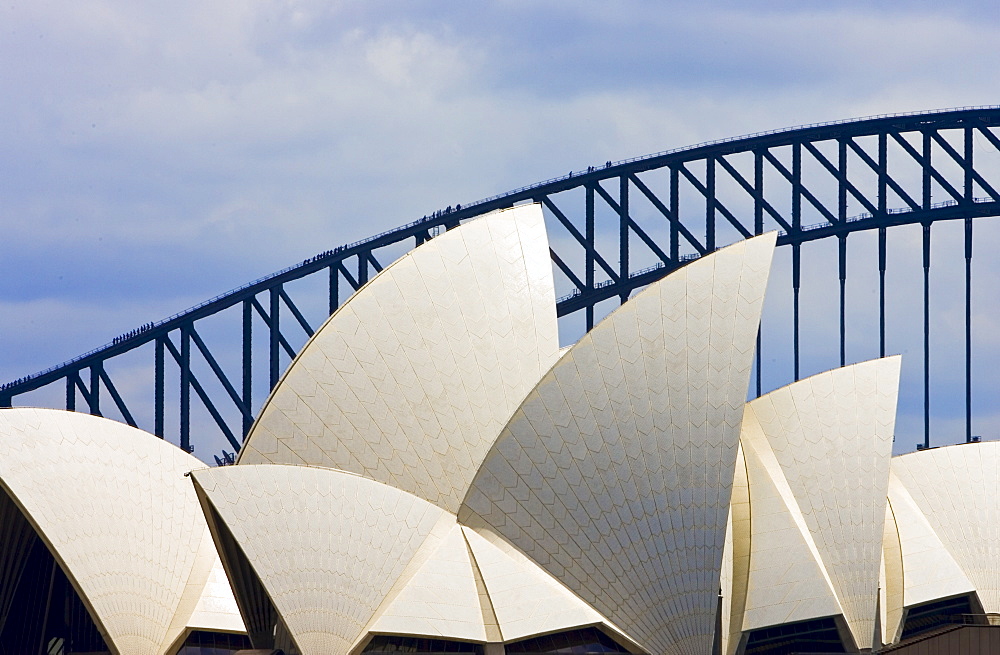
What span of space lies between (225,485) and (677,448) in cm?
1168

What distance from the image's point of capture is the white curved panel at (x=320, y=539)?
3419cm

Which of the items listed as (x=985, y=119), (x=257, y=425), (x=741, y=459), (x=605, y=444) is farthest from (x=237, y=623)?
(x=985, y=119)

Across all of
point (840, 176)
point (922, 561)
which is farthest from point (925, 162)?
point (922, 561)

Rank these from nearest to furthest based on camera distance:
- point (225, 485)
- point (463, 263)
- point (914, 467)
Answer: point (225, 485), point (463, 263), point (914, 467)

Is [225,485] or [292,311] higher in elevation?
[292,311]

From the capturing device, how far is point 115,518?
39125mm

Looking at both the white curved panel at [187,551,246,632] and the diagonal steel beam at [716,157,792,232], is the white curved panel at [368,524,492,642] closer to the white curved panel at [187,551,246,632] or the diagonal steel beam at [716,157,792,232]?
the white curved panel at [187,551,246,632]

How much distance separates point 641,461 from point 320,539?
8.62 metres

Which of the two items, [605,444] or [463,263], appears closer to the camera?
[605,444]

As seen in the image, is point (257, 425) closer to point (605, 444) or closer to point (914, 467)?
point (605, 444)

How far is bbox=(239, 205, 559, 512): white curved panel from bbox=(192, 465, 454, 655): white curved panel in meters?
5.40

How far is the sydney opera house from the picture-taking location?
1382 inches

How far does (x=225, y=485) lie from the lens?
34.5m

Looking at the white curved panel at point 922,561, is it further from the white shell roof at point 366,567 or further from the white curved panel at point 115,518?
the white curved panel at point 115,518
